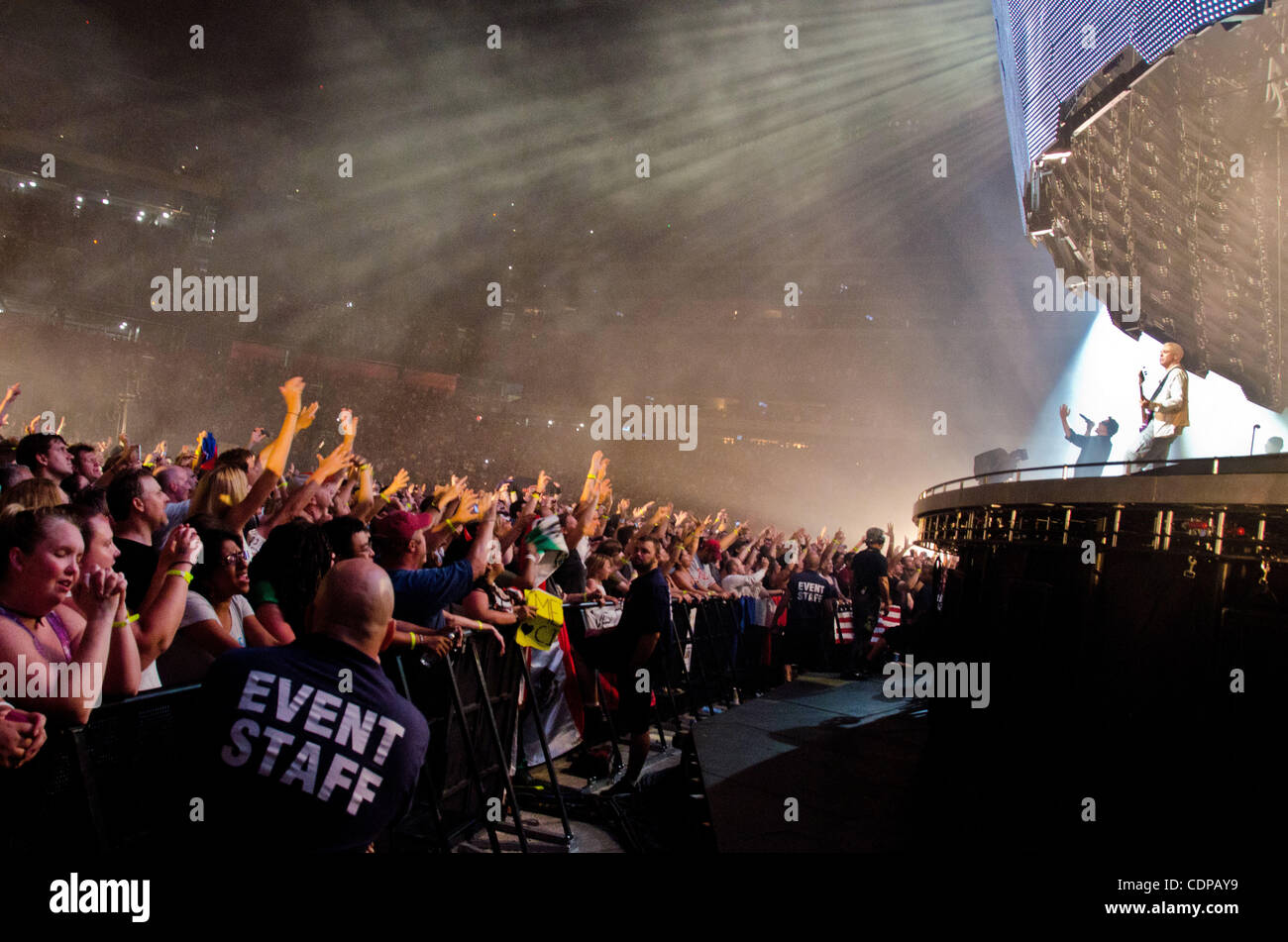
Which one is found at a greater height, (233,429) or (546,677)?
(233,429)

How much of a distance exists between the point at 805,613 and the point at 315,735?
8.60 metres

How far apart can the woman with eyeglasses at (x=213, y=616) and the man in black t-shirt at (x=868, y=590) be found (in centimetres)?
894

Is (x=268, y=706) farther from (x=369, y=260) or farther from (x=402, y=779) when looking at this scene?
(x=369, y=260)

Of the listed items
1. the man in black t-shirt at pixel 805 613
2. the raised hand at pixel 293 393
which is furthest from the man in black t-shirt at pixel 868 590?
the raised hand at pixel 293 393

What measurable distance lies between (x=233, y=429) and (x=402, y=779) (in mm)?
27463

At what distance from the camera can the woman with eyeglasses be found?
9.64ft

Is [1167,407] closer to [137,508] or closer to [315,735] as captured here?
[315,735]

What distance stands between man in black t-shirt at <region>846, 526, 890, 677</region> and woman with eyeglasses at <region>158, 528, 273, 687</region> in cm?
894

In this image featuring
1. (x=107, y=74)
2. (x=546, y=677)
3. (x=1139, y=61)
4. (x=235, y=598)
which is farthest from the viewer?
(x=107, y=74)

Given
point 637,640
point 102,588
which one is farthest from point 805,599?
point 102,588

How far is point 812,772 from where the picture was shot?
5.50 metres

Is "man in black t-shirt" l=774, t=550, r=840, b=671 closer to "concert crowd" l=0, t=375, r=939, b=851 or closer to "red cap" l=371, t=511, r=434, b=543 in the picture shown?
"concert crowd" l=0, t=375, r=939, b=851

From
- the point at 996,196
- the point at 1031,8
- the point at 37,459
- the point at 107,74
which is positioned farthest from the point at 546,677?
the point at 107,74
